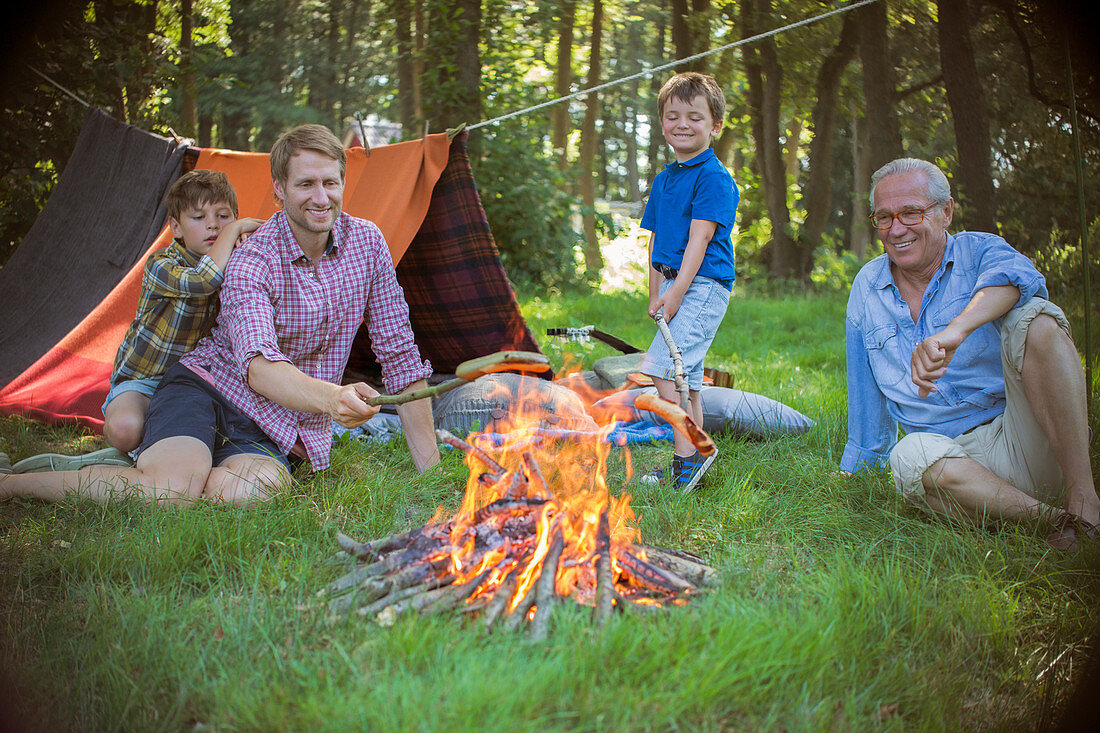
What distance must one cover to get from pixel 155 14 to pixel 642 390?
5.67 meters

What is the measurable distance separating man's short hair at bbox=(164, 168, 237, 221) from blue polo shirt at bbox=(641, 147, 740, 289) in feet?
5.96

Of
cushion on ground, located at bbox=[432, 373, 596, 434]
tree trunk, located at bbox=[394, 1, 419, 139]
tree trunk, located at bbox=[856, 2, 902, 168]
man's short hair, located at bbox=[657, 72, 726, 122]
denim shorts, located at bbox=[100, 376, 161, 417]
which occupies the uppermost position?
tree trunk, located at bbox=[394, 1, 419, 139]

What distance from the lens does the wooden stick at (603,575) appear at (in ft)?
5.81

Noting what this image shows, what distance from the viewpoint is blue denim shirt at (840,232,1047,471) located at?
2.42 meters

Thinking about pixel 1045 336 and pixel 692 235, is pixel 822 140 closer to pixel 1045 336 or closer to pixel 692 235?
pixel 692 235

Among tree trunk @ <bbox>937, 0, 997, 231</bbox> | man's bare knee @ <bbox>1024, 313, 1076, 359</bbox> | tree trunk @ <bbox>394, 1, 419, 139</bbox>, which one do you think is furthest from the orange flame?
tree trunk @ <bbox>394, 1, 419, 139</bbox>

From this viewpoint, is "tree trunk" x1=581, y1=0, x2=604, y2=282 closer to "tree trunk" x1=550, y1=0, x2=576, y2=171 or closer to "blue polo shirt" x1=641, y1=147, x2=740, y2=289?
"tree trunk" x1=550, y1=0, x2=576, y2=171

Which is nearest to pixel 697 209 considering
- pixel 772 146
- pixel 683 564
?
pixel 683 564

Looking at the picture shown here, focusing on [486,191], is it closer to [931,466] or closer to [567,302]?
[567,302]

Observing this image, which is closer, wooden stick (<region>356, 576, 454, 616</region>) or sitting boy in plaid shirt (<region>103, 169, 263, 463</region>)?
wooden stick (<region>356, 576, 454, 616</region>)

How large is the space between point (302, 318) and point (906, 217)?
6.97 feet

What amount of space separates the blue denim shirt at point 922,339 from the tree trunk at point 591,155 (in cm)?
644

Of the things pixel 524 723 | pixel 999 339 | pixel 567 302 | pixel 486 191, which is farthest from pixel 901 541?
pixel 486 191

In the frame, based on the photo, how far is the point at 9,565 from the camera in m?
2.16
